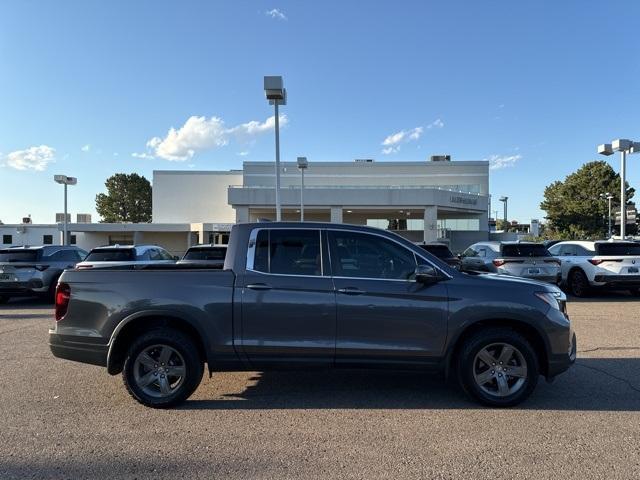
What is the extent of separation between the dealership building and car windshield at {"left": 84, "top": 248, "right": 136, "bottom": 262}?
22.3 meters

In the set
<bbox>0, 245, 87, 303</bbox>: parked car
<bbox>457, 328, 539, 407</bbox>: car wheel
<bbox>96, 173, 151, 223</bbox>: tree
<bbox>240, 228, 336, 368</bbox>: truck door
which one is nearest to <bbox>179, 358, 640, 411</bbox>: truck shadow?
<bbox>457, 328, 539, 407</bbox>: car wheel

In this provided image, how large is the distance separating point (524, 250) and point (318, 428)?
35.8ft

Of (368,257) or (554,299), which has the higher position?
(368,257)

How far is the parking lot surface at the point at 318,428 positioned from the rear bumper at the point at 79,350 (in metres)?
0.49

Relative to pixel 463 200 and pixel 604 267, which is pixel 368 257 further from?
pixel 463 200

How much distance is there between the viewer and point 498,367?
4.94 meters

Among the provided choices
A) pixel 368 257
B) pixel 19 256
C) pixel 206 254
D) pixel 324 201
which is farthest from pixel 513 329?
pixel 324 201

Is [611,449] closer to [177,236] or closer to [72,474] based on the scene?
[72,474]

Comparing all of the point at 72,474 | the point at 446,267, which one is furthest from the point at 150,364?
the point at 446,267

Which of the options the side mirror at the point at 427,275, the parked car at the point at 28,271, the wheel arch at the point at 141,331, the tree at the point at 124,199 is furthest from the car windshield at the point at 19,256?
the tree at the point at 124,199

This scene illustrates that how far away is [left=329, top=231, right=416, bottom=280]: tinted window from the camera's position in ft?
16.3

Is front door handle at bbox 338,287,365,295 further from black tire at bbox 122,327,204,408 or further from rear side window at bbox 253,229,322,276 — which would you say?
black tire at bbox 122,327,204,408

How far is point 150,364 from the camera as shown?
16.3 ft

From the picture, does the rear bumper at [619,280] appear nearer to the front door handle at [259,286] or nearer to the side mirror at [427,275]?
the side mirror at [427,275]
